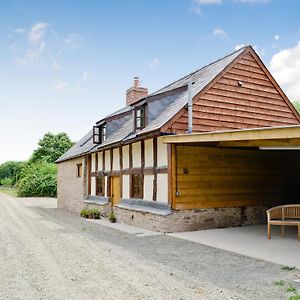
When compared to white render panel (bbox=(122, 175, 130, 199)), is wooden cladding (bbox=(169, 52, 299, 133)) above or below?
above

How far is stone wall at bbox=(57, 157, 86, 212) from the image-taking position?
2034 cm

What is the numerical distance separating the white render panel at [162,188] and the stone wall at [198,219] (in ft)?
1.95

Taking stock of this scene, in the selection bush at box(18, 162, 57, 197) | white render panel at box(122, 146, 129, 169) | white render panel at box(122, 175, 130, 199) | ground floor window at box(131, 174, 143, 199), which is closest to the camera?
ground floor window at box(131, 174, 143, 199)

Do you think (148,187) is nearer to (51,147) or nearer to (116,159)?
(116,159)

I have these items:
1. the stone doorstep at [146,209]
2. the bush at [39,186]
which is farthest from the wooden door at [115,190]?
the bush at [39,186]

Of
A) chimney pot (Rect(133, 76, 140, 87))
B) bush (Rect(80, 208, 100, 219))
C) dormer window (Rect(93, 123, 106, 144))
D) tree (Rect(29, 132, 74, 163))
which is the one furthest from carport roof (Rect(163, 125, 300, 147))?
tree (Rect(29, 132, 74, 163))

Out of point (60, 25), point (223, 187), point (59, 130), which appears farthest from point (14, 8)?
point (59, 130)

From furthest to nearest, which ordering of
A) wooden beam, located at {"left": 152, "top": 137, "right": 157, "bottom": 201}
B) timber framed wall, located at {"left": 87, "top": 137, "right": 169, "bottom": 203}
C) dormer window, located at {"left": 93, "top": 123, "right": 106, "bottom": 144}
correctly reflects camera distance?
dormer window, located at {"left": 93, "top": 123, "right": 106, "bottom": 144}
wooden beam, located at {"left": 152, "top": 137, "right": 157, "bottom": 201}
timber framed wall, located at {"left": 87, "top": 137, "right": 169, "bottom": 203}

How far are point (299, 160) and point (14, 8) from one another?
39.5 ft

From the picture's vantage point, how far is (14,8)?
37.5 ft

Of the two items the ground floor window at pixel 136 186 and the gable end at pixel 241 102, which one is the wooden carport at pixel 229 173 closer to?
the gable end at pixel 241 102

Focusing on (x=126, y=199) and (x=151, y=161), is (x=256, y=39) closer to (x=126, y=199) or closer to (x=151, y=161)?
(x=151, y=161)

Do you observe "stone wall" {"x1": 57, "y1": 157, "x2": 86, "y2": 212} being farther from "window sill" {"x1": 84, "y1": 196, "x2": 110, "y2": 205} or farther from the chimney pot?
the chimney pot

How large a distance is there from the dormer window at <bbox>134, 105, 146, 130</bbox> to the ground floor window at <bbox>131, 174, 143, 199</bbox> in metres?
2.01
